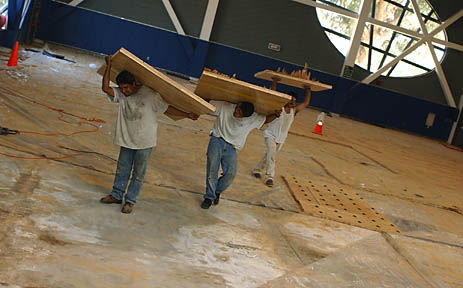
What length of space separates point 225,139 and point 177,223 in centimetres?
107

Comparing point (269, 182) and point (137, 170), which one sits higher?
point (137, 170)

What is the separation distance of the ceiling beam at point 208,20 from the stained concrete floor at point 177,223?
11490mm

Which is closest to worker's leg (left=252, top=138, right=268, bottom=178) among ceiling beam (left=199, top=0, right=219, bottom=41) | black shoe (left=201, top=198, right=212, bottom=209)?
black shoe (left=201, top=198, right=212, bottom=209)

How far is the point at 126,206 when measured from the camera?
4234 mm

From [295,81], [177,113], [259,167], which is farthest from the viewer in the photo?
[259,167]

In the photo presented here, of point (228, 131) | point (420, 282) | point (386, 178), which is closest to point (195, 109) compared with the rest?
point (228, 131)

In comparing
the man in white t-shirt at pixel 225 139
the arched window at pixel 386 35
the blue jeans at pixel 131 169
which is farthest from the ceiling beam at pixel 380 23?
the blue jeans at pixel 131 169

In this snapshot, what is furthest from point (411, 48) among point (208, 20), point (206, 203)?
point (206, 203)

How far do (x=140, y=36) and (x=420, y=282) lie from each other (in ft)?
56.3

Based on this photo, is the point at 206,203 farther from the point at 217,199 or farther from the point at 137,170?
the point at 137,170

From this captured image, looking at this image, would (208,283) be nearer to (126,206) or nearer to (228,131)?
(126,206)

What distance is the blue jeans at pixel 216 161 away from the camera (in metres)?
4.87

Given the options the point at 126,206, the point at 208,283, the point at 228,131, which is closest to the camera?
the point at 208,283

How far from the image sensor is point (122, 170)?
4281mm
